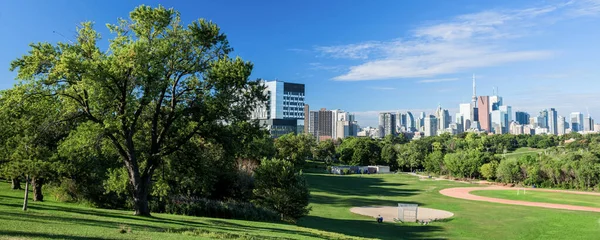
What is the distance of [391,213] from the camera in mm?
47844

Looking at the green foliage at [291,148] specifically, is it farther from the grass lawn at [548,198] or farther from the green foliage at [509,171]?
the green foliage at [509,171]

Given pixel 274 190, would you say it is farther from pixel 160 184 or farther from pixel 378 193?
pixel 378 193

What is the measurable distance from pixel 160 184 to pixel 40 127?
290 inches

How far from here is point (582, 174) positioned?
83.9m

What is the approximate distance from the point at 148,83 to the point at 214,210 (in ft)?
42.7

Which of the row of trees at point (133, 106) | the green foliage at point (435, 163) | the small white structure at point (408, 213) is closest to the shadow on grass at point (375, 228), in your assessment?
the small white structure at point (408, 213)

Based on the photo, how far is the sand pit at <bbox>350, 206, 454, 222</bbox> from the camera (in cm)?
4462

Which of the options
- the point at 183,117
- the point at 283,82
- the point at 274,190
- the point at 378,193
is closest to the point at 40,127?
the point at 183,117

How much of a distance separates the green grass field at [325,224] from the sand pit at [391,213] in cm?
158

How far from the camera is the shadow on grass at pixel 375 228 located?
33406 millimetres

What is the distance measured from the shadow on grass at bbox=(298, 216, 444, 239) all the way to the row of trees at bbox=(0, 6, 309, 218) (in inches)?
471

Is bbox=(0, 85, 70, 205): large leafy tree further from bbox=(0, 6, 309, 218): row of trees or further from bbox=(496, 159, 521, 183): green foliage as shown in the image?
bbox=(496, 159, 521, 183): green foliage

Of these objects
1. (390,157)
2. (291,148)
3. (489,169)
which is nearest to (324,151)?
(390,157)

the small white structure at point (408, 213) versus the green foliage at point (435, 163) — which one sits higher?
the green foliage at point (435, 163)
